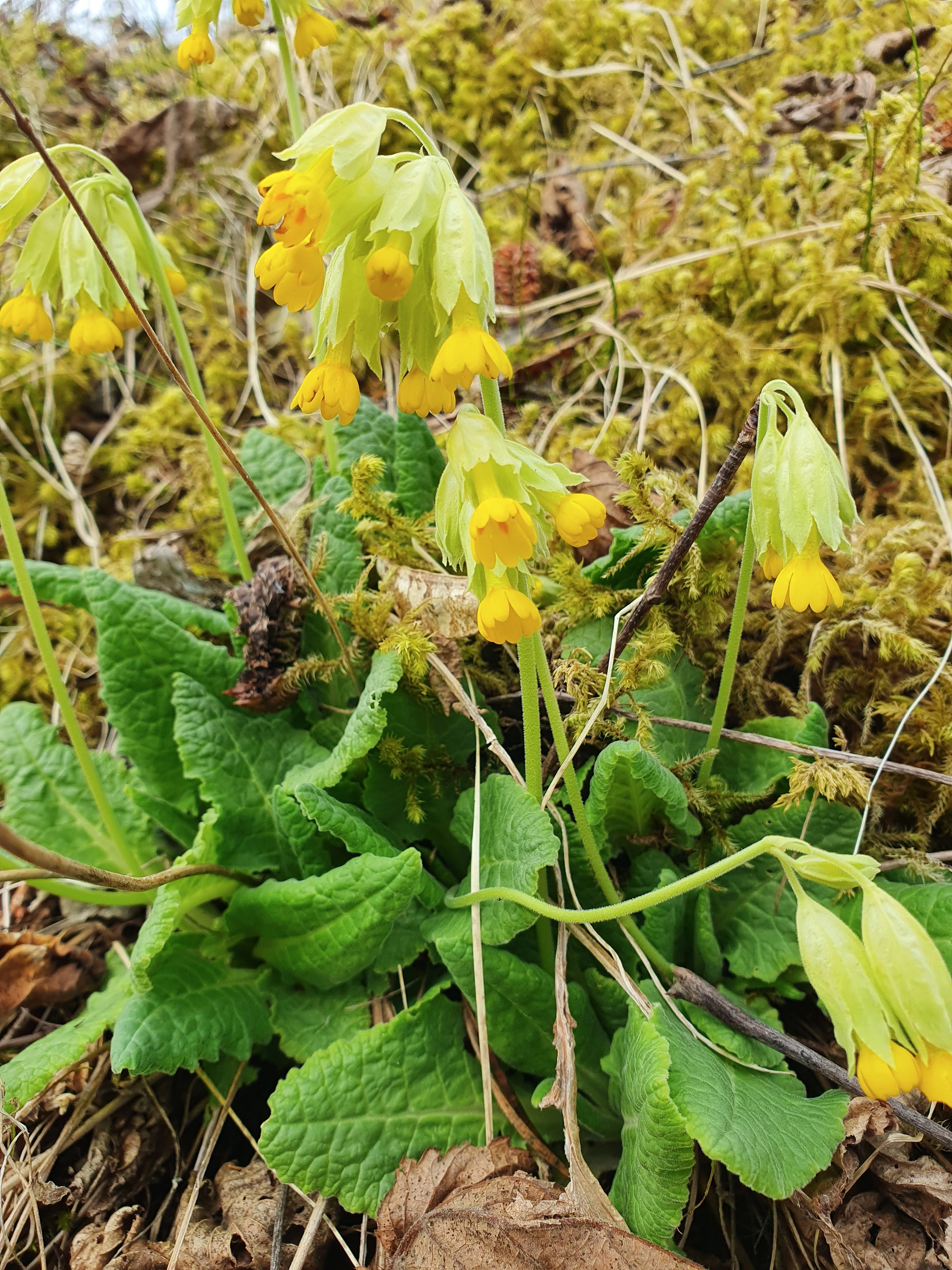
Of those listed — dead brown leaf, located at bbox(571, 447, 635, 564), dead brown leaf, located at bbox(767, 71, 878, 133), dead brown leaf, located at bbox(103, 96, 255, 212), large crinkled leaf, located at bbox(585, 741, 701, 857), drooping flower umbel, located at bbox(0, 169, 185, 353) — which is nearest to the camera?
large crinkled leaf, located at bbox(585, 741, 701, 857)

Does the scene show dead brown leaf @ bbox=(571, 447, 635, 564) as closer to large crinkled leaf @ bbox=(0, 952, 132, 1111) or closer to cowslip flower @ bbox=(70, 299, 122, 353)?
cowslip flower @ bbox=(70, 299, 122, 353)

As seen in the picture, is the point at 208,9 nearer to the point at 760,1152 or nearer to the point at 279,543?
the point at 279,543

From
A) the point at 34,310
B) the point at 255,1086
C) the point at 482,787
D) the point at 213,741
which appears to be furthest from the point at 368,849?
the point at 34,310

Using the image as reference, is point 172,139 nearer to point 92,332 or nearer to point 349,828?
point 92,332

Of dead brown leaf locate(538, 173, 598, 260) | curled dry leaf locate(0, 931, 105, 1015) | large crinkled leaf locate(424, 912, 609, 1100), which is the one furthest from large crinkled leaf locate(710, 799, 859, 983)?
dead brown leaf locate(538, 173, 598, 260)

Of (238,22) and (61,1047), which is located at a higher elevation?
(238,22)

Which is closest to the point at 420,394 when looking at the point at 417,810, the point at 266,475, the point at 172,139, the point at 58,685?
the point at 417,810

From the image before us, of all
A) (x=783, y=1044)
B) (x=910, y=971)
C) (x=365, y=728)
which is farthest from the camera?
(x=365, y=728)
